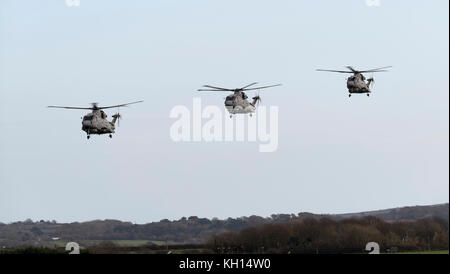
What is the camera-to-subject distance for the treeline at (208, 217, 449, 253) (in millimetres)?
77375

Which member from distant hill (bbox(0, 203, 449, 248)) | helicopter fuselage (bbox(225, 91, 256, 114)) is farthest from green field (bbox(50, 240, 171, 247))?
helicopter fuselage (bbox(225, 91, 256, 114))

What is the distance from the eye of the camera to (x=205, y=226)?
94.9 m

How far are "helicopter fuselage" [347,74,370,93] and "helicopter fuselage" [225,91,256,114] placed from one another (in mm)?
11093

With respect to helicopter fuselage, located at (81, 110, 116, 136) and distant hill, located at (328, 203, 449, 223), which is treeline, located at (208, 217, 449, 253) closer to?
distant hill, located at (328, 203, 449, 223)

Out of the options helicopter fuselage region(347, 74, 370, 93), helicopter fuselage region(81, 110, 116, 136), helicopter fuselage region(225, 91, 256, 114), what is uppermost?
helicopter fuselage region(347, 74, 370, 93)

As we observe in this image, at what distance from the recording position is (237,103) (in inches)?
3282

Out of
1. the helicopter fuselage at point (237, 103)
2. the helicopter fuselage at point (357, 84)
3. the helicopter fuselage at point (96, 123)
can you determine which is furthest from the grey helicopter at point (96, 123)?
the helicopter fuselage at point (357, 84)

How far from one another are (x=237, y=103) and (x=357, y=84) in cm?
1291

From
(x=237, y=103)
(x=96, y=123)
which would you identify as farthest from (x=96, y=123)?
(x=237, y=103)
